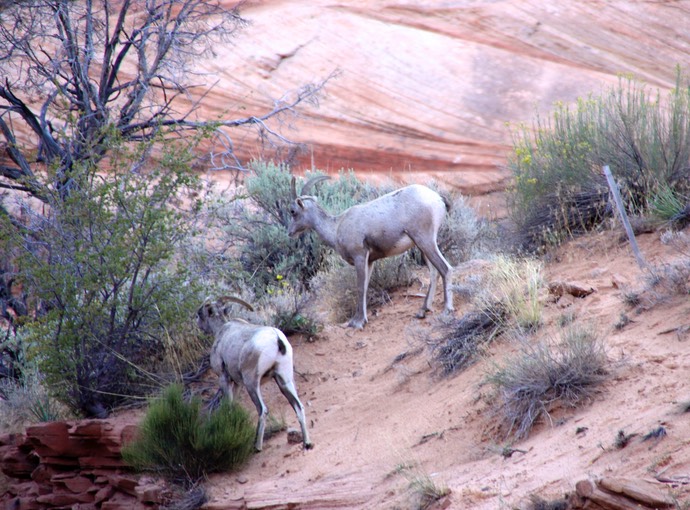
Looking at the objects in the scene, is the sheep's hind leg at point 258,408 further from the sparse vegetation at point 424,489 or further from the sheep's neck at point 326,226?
the sheep's neck at point 326,226

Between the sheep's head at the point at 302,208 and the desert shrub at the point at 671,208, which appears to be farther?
the sheep's head at the point at 302,208

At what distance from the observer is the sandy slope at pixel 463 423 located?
5.43m

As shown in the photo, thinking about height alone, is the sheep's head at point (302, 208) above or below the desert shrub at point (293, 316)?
above

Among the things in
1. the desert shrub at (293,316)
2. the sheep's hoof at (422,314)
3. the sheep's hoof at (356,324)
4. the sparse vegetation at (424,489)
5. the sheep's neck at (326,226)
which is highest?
the sparse vegetation at (424,489)

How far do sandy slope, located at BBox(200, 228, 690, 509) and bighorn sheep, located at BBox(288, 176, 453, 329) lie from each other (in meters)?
0.65

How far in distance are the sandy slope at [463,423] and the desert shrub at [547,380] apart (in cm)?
10

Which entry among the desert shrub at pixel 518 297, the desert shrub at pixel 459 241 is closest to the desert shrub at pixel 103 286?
the desert shrub at pixel 518 297

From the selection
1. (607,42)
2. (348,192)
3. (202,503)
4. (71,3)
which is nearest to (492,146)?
(607,42)

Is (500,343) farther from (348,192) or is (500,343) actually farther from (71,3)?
(71,3)

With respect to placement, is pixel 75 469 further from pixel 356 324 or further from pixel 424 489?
pixel 424 489

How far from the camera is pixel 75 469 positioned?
8711 millimetres

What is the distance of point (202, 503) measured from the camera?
7133mm

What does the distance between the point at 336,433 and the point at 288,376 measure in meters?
0.73

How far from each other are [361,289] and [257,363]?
280 cm
